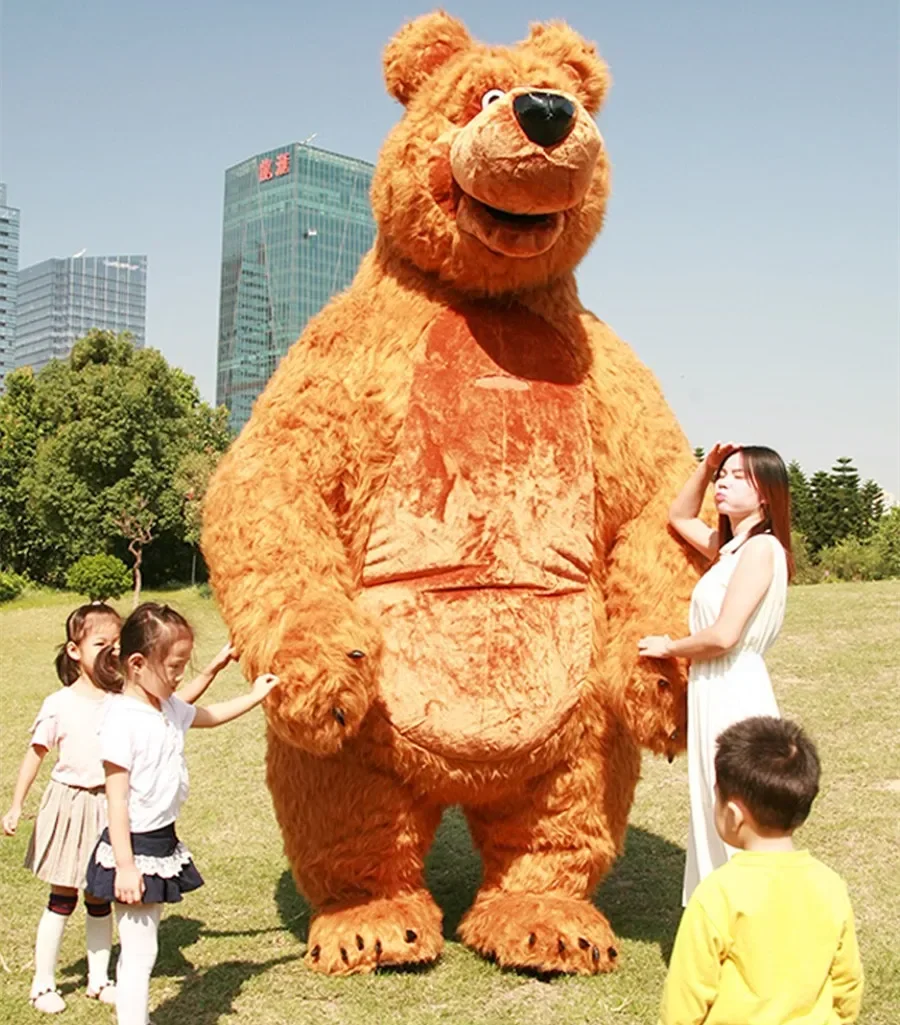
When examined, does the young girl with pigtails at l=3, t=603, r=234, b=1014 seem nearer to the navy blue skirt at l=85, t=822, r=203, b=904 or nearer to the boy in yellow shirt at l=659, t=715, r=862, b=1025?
the navy blue skirt at l=85, t=822, r=203, b=904

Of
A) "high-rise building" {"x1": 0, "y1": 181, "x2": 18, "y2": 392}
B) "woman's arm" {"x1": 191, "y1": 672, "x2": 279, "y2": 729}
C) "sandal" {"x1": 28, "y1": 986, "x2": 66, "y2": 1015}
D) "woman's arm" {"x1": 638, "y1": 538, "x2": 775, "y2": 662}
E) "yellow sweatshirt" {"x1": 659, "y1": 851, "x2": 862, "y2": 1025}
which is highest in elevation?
"high-rise building" {"x1": 0, "y1": 181, "x2": 18, "y2": 392}

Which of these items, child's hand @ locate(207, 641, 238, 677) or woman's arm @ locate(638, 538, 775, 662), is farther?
child's hand @ locate(207, 641, 238, 677)

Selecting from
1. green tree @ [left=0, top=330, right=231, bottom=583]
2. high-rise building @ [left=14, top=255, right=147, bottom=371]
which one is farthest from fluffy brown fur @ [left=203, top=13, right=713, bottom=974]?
high-rise building @ [left=14, top=255, right=147, bottom=371]

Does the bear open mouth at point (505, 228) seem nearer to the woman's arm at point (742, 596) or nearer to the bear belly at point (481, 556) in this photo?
the bear belly at point (481, 556)

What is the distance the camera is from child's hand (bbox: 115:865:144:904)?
2748mm

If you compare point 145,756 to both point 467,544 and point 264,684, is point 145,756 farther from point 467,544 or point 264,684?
point 467,544

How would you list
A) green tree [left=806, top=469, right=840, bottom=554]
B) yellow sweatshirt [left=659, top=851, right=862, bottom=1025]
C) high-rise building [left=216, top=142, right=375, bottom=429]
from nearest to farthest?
yellow sweatshirt [left=659, top=851, right=862, bottom=1025] → green tree [left=806, top=469, right=840, bottom=554] → high-rise building [left=216, top=142, right=375, bottom=429]

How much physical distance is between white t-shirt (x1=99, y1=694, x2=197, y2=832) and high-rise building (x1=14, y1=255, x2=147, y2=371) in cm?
12350

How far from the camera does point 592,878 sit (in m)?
A: 3.60

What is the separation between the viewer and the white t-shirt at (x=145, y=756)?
283 cm

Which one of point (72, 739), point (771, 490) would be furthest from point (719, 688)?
point (72, 739)

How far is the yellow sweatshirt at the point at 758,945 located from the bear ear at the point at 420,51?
8.75 feet

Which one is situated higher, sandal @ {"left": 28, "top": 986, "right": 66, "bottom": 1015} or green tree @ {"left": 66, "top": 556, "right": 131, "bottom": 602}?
green tree @ {"left": 66, "top": 556, "right": 131, "bottom": 602}

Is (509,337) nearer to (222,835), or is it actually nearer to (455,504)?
(455,504)
